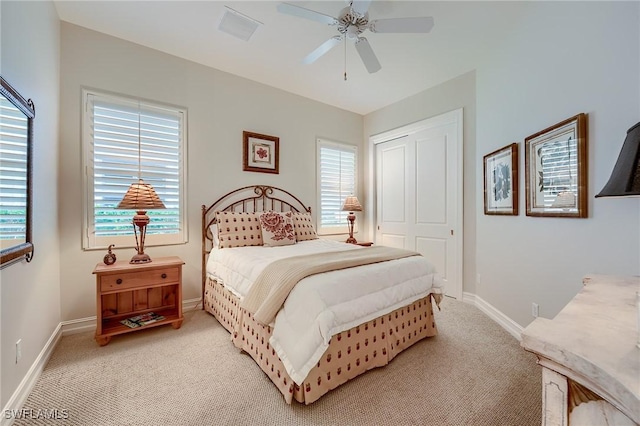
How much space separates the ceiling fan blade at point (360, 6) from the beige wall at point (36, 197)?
208 cm

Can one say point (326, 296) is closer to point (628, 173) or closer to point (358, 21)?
point (628, 173)

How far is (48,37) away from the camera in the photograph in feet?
7.22

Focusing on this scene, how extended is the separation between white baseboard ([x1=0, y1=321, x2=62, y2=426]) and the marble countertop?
250cm

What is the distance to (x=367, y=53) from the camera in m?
2.38

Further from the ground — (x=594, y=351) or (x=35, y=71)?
(x=35, y=71)

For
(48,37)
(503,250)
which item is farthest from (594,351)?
(48,37)

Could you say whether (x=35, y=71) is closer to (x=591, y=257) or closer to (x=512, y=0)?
(x=512, y=0)

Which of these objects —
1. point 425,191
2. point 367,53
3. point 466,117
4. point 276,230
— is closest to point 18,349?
point 276,230

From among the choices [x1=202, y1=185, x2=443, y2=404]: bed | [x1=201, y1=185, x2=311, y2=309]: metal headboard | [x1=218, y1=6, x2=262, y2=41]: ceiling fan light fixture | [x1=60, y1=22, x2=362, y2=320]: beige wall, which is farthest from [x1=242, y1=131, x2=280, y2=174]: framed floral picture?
[x1=218, y1=6, x2=262, y2=41]: ceiling fan light fixture

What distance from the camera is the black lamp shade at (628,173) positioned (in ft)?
3.67

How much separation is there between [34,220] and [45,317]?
2.69 ft

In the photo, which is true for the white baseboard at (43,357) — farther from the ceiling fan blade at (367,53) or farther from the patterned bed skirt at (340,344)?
the ceiling fan blade at (367,53)

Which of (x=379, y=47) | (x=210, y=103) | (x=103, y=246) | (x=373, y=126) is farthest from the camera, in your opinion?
(x=373, y=126)

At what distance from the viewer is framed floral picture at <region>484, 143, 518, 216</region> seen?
8.61 feet
